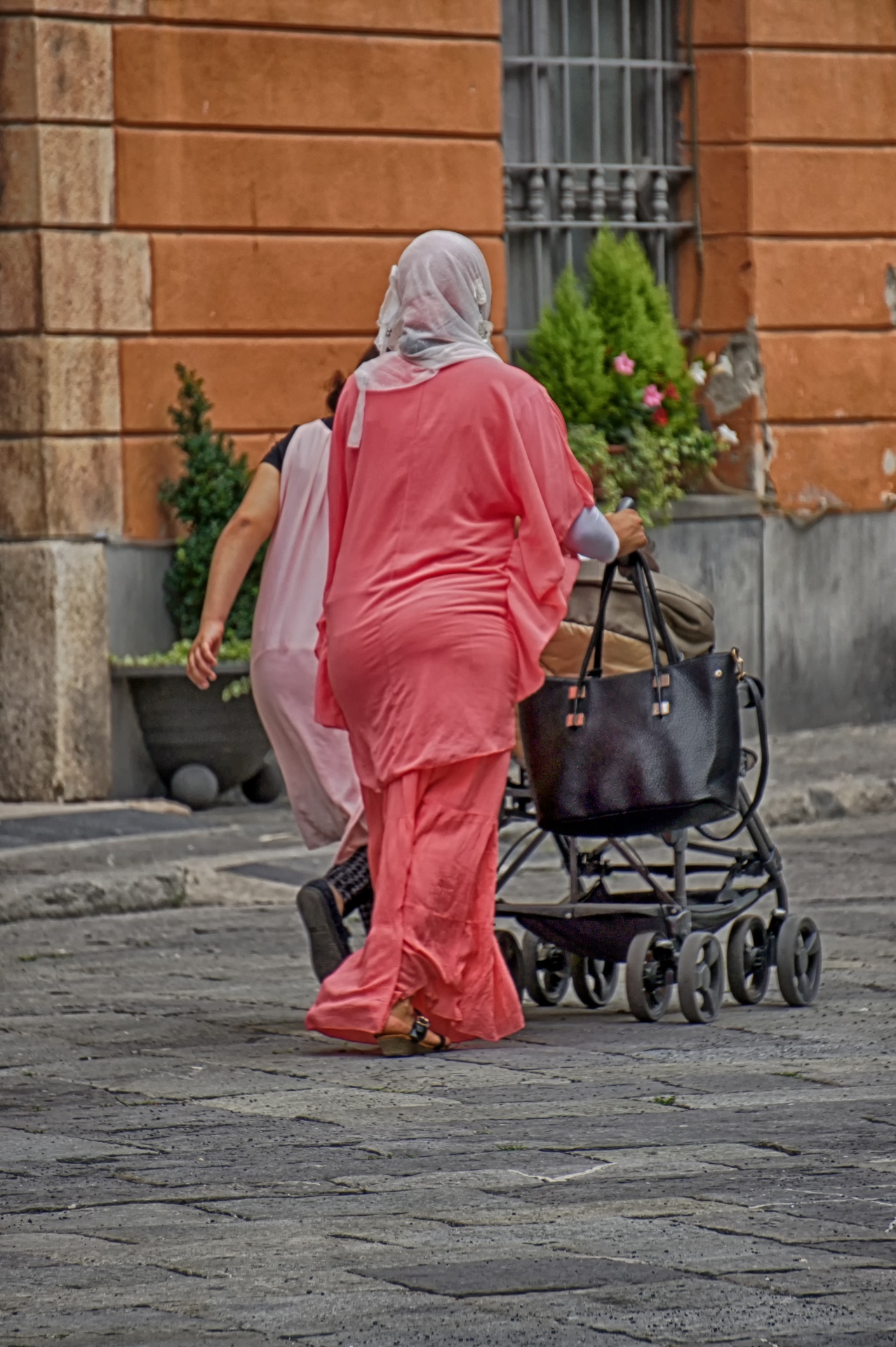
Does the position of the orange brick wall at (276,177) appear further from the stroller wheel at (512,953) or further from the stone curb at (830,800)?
the stroller wheel at (512,953)

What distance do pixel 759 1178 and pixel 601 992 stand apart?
89.7 inches

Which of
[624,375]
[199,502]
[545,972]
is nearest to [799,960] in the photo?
[545,972]

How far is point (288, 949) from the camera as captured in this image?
26.8ft

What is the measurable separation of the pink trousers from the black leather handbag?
174mm

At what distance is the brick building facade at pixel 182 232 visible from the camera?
11508 mm

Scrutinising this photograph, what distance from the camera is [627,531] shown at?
639 cm

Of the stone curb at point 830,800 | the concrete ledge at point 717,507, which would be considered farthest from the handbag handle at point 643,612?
the concrete ledge at point 717,507

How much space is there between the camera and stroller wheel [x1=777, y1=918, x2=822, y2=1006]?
21.6ft

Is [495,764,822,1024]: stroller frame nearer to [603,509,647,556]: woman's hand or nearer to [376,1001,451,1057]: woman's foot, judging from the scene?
[376,1001,451,1057]: woman's foot

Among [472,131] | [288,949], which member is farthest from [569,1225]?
[472,131]

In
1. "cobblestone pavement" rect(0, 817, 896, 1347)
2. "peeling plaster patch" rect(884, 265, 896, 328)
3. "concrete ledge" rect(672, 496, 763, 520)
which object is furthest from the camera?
"peeling plaster patch" rect(884, 265, 896, 328)

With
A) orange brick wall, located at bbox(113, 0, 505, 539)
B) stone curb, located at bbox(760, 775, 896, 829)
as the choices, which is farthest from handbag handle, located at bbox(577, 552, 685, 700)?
orange brick wall, located at bbox(113, 0, 505, 539)

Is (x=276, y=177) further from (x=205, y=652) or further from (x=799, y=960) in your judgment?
(x=799, y=960)

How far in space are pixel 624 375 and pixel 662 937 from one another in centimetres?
717
